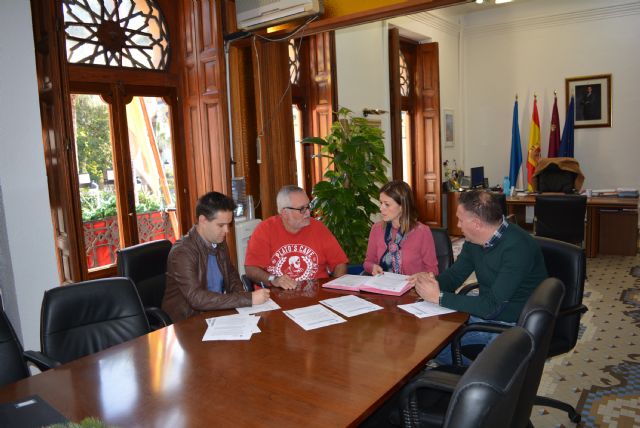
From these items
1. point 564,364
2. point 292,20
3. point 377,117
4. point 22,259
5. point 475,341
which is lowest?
point 564,364

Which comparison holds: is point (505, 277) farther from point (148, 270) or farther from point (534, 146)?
point (534, 146)

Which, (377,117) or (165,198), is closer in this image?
(165,198)

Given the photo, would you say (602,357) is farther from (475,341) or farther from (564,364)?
(475,341)

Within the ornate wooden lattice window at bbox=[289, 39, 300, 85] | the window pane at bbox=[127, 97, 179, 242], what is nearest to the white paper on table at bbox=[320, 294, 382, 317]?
the window pane at bbox=[127, 97, 179, 242]

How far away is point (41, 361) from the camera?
6.52ft

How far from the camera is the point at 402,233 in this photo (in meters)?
3.05

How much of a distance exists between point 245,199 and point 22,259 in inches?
75.8

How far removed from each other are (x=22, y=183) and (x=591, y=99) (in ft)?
25.3

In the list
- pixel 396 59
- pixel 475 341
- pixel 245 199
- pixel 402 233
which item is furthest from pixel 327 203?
pixel 396 59

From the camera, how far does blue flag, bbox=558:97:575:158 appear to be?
7719 millimetres

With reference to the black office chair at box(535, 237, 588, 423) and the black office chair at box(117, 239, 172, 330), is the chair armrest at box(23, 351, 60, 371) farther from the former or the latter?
the black office chair at box(535, 237, 588, 423)

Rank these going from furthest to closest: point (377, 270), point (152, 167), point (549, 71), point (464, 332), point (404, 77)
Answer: point (549, 71)
point (404, 77)
point (152, 167)
point (377, 270)
point (464, 332)

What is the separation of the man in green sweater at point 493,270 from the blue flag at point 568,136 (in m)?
6.11

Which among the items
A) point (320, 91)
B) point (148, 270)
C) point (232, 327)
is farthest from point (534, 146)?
point (232, 327)
